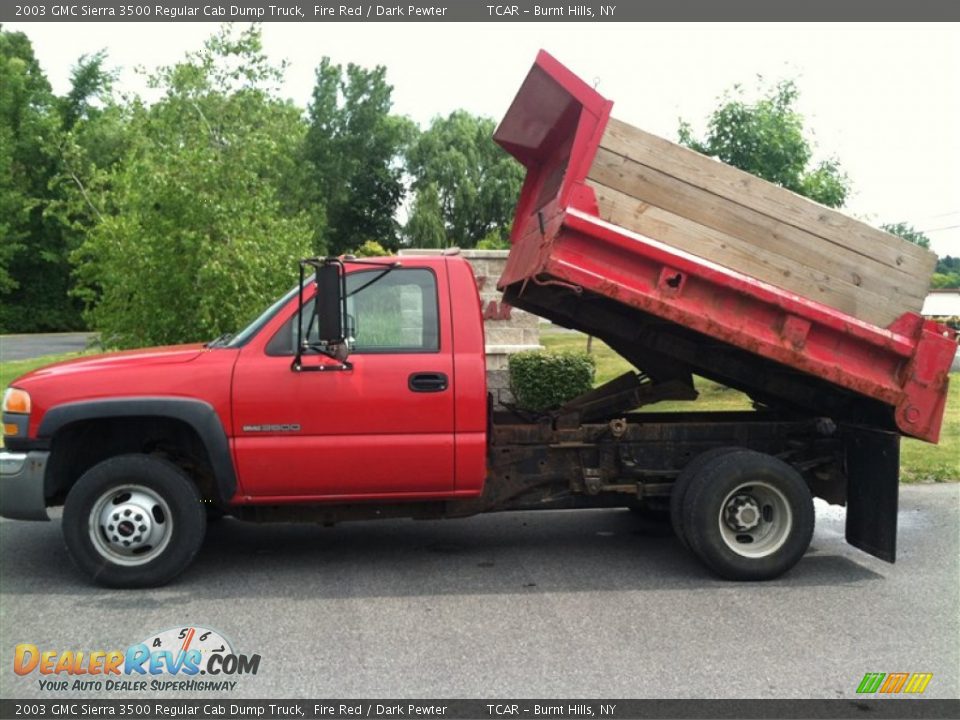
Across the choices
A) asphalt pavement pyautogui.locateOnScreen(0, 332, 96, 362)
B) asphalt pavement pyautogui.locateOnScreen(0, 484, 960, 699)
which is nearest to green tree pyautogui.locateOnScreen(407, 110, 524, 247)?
asphalt pavement pyautogui.locateOnScreen(0, 332, 96, 362)

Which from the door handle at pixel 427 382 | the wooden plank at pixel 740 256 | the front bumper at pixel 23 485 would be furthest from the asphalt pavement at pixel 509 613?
the wooden plank at pixel 740 256

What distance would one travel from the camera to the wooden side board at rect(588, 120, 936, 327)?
5758mm

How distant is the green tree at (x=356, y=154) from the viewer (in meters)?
53.1

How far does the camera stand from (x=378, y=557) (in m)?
6.58

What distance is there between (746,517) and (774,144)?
24.8 ft

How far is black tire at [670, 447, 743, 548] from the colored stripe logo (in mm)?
1710

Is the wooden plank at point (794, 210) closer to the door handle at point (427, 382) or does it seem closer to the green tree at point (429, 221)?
the door handle at point (427, 382)

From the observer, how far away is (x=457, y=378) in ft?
19.2

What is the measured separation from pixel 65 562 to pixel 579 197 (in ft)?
13.6

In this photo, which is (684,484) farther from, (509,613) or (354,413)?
(354,413)

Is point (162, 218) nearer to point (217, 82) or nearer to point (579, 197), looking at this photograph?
point (217, 82)

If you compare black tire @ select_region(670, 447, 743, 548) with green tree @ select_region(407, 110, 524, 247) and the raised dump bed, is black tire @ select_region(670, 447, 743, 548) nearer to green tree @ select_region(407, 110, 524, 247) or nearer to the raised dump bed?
the raised dump bed

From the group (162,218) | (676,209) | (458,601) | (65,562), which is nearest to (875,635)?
(458,601)

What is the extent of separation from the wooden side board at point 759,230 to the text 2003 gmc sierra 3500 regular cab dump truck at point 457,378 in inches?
0.5
